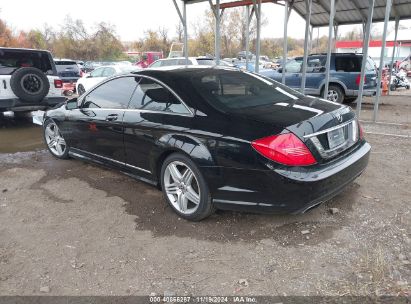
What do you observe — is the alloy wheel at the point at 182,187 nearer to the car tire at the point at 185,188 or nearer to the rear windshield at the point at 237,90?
the car tire at the point at 185,188

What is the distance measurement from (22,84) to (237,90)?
17.7 feet

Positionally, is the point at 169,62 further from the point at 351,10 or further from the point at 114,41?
the point at 114,41

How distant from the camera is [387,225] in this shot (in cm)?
330

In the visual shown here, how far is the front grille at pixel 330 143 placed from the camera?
2.98 metres

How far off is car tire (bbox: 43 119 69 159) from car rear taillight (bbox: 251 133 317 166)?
3.65 metres

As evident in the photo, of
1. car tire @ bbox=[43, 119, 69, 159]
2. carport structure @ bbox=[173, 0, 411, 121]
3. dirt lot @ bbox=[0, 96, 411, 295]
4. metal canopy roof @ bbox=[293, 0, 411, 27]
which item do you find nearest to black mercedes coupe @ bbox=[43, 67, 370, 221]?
dirt lot @ bbox=[0, 96, 411, 295]

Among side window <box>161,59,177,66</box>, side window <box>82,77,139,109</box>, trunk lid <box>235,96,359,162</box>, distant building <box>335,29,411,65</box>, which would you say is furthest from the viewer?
distant building <box>335,29,411,65</box>

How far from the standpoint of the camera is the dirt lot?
8.52 ft

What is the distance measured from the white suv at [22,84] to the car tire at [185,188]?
16.7ft

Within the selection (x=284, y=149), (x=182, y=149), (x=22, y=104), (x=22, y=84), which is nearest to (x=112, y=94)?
(x=182, y=149)

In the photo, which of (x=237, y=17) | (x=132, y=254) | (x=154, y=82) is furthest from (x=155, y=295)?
(x=237, y=17)

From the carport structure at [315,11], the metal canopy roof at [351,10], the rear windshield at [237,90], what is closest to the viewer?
the rear windshield at [237,90]

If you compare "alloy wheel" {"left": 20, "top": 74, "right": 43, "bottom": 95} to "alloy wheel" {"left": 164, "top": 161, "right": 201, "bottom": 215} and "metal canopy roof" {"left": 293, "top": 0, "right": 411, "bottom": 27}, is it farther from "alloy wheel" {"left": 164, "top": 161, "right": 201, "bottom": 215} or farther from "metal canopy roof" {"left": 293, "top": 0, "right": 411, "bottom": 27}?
"metal canopy roof" {"left": 293, "top": 0, "right": 411, "bottom": 27}

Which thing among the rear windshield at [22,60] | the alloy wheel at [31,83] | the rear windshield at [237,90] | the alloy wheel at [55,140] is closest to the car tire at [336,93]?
the rear windshield at [237,90]
